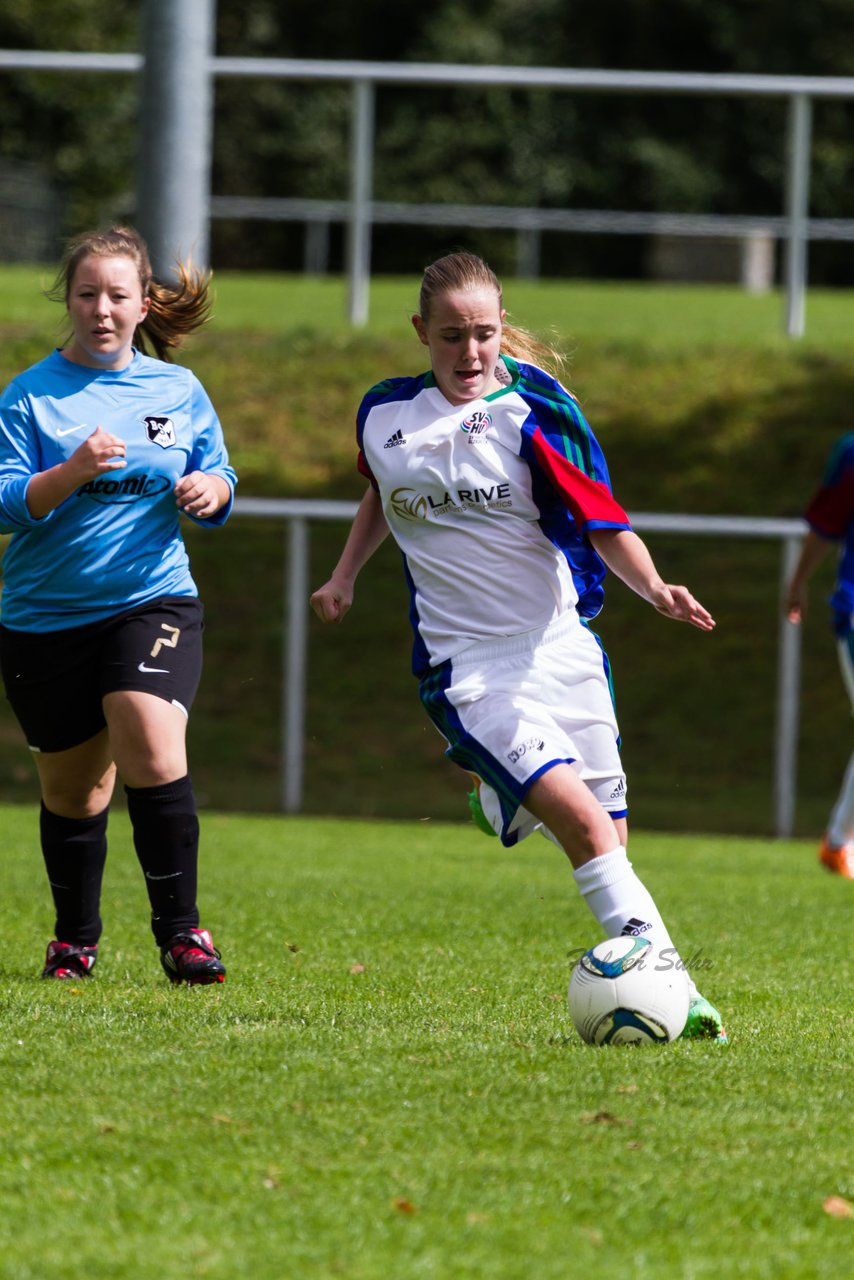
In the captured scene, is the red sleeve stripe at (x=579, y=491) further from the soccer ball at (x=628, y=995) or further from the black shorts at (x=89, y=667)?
the black shorts at (x=89, y=667)

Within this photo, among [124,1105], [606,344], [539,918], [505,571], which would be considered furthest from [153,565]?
[606,344]

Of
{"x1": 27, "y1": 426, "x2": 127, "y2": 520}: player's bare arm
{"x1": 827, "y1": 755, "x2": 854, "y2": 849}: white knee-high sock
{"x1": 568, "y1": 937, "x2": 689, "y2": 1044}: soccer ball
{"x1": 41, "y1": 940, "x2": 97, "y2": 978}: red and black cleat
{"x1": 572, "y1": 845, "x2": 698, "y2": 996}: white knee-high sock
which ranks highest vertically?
{"x1": 27, "y1": 426, "x2": 127, "y2": 520}: player's bare arm

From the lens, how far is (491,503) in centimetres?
449

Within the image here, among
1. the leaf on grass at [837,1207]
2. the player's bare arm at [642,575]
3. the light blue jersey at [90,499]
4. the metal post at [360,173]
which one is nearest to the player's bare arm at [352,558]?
the light blue jersey at [90,499]

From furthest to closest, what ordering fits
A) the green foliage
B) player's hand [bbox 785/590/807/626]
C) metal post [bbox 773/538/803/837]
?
the green foliage, metal post [bbox 773/538/803/837], player's hand [bbox 785/590/807/626]

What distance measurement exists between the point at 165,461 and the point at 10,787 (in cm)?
770

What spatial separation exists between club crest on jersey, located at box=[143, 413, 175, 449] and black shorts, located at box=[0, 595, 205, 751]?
1.45 ft

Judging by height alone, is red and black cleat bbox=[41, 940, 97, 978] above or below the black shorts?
below

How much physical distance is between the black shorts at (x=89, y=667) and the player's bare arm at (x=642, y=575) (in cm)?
131

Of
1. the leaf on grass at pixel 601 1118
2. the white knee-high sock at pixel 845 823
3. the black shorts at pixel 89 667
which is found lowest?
the white knee-high sock at pixel 845 823

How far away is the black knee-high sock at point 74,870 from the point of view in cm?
539

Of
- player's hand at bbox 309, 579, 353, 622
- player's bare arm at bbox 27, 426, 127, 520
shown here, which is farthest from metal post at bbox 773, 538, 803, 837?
player's bare arm at bbox 27, 426, 127, 520

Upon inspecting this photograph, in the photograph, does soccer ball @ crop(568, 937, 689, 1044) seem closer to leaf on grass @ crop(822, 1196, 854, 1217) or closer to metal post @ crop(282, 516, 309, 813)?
leaf on grass @ crop(822, 1196, 854, 1217)

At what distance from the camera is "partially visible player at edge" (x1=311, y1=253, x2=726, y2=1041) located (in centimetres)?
438
